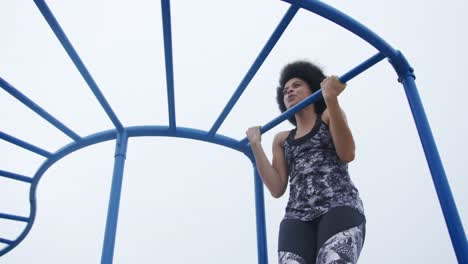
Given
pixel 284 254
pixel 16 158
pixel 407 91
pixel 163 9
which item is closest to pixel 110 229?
pixel 284 254

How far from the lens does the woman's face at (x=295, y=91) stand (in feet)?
5.22

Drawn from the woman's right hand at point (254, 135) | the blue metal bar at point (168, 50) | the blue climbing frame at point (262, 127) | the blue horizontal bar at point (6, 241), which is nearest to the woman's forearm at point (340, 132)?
the blue climbing frame at point (262, 127)

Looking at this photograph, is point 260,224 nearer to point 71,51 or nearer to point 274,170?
point 274,170

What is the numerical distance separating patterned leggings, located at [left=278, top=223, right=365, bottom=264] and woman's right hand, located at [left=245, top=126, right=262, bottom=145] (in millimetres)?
603

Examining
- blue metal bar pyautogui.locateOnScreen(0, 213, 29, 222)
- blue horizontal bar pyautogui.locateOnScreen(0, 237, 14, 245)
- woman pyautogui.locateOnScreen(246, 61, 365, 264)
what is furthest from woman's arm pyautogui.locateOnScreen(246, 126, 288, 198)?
blue horizontal bar pyautogui.locateOnScreen(0, 237, 14, 245)

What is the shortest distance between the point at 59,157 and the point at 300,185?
1.33 metres

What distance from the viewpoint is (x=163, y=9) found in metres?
0.94

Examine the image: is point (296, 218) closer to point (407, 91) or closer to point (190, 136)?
point (407, 91)

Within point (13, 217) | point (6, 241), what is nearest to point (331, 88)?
point (13, 217)

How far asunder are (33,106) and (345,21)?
50.7 inches

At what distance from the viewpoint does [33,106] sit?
1.45m

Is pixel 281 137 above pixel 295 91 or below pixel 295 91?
below

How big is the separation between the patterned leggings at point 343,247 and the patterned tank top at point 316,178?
10 cm

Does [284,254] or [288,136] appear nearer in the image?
[284,254]
